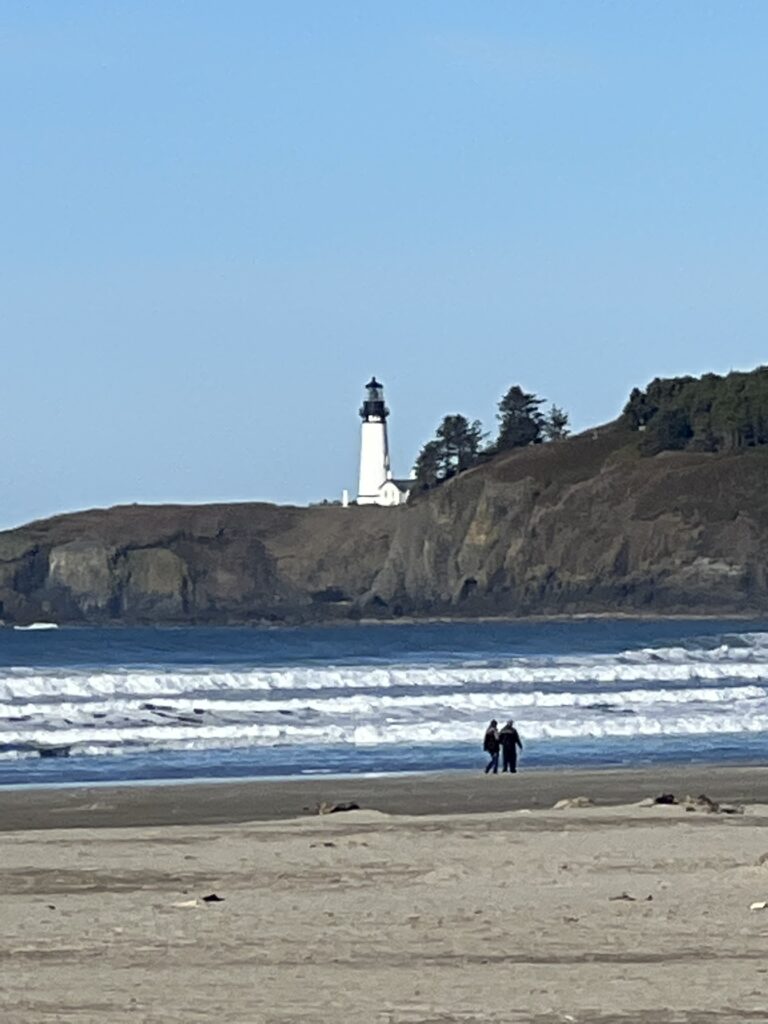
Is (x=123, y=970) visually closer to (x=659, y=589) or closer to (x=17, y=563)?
(x=659, y=589)

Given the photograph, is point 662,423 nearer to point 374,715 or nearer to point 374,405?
Result: point 374,405

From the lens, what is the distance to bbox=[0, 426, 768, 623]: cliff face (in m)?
123

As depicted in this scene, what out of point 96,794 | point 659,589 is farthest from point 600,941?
point 659,589

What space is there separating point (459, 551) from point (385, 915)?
11761 centimetres

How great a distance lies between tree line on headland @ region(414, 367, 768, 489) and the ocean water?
7640cm

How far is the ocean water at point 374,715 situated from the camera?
28.0 m

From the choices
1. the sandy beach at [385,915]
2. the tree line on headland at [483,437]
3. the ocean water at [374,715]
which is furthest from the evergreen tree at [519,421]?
the sandy beach at [385,915]

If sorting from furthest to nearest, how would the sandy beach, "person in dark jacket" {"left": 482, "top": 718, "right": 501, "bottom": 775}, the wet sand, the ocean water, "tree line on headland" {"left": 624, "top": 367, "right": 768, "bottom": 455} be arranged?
"tree line on headland" {"left": 624, "top": 367, "right": 768, "bottom": 455}, the ocean water, "person in dark jacket" {"left": 482, "top": 718, "right": 501, "bottom": 775}, the wet sand, the sandy beach

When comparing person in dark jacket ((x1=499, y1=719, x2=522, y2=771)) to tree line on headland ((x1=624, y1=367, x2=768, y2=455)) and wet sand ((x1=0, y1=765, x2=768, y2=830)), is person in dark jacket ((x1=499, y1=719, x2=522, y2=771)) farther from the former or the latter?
tree line on headland ((x1=624, y1=367, x2=768, y2=455))

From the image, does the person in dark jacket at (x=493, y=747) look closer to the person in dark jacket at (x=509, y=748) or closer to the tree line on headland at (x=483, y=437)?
the person in dark jacket at (x=509, y=748)

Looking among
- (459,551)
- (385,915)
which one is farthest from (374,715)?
(459,551)

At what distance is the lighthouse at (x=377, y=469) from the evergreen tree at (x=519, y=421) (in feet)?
48.3

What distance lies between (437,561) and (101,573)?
2125 cm

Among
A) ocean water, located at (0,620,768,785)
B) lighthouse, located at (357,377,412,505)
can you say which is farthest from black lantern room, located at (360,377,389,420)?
ocean water, located at (0,620,768,785)
